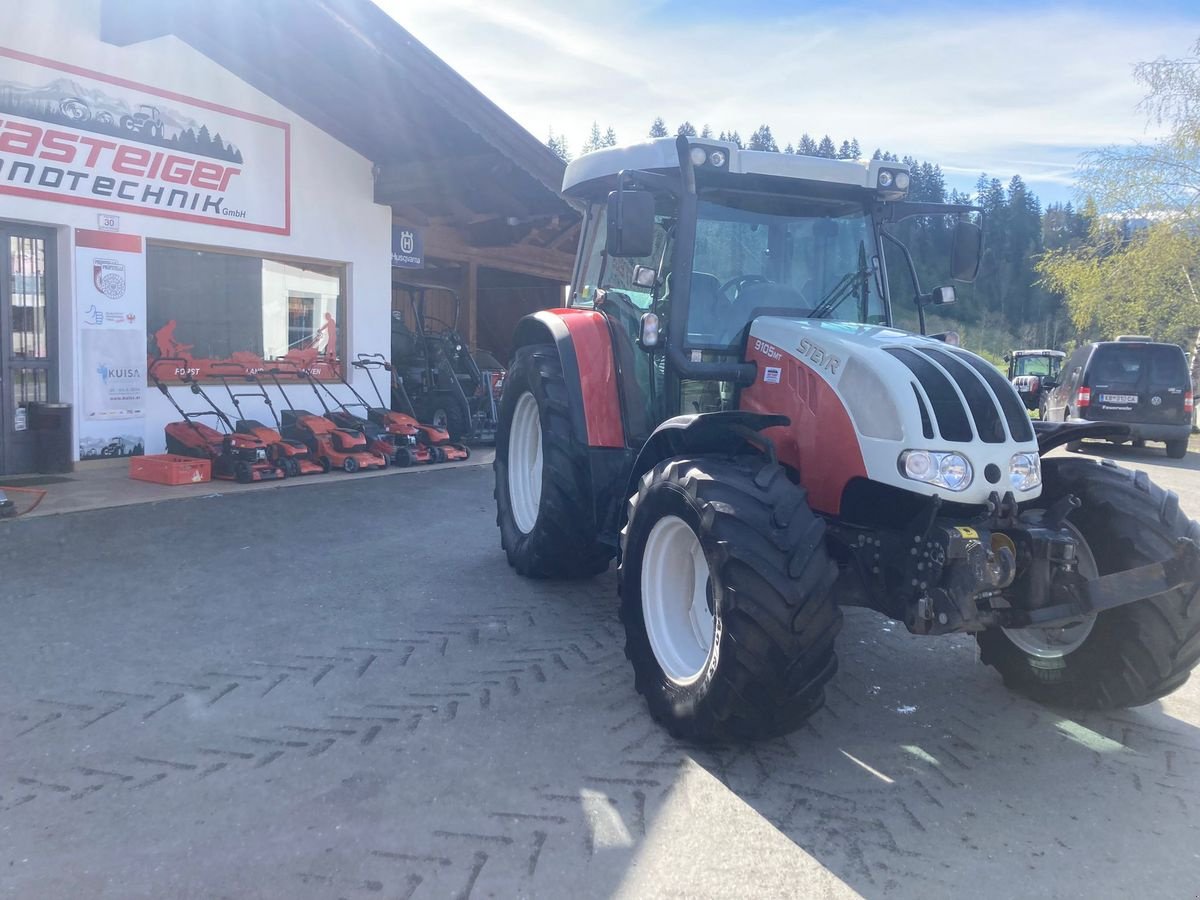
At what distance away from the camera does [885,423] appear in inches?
142

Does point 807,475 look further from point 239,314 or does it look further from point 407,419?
point 239,314

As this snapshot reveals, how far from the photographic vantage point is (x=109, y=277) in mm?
9375

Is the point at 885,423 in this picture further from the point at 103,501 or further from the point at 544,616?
the point at 103,501

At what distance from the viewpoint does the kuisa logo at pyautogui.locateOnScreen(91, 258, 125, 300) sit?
9273mm

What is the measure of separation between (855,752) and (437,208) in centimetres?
1037

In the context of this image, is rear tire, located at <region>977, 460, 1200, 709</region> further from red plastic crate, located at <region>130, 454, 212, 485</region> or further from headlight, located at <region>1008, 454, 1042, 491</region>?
red plastic crate, located at <region>130, 454, 212, 485</region>

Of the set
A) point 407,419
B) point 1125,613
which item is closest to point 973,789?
point 1125,613

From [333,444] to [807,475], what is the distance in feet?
23.4

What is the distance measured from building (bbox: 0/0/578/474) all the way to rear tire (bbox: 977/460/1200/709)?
26.2 feet

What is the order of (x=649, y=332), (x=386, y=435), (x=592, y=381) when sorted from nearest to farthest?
(x=649, y=332) < (x=592, y=381) < (x=386, y=435)

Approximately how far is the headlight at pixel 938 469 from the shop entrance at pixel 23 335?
8.47m

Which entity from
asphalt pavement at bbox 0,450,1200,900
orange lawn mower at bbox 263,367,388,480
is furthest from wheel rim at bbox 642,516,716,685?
orange lawn mower at bbox 263,367,388,480

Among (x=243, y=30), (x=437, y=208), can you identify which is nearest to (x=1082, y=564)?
(x=243, y=30)

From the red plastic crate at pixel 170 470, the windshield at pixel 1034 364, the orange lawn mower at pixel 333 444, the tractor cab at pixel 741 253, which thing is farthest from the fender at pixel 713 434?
the windshield at pixel 1034 364
